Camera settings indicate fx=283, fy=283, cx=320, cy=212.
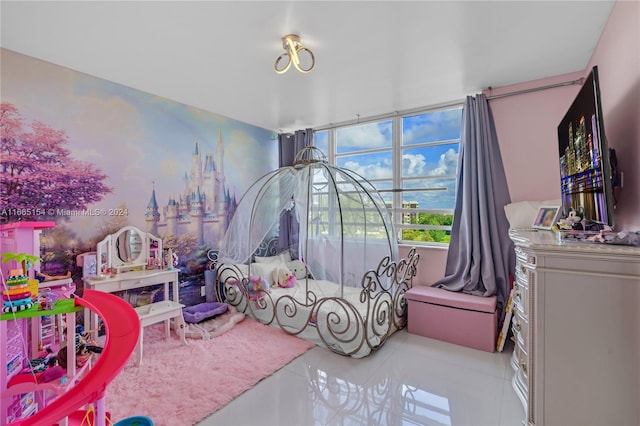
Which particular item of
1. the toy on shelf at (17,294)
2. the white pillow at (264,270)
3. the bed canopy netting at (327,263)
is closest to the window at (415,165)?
the bed canopy netting at (327,263)

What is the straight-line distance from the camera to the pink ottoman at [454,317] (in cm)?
260

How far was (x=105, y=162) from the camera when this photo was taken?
2736 millimetres

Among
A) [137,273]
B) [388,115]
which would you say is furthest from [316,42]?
[137,273]

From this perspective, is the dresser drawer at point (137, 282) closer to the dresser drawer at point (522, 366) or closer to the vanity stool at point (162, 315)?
the vanity stool at point (162, 315)

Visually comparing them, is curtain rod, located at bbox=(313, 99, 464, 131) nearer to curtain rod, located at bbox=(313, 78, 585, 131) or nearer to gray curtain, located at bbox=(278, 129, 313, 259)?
curtain rod, located at bbox=(313, 78, 585, 131)

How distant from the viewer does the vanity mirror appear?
8.84 ft

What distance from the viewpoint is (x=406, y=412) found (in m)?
1.84

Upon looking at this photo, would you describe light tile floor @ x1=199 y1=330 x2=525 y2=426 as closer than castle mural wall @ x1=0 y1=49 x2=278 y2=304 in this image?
Yes

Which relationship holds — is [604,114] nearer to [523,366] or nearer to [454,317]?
[523,366]

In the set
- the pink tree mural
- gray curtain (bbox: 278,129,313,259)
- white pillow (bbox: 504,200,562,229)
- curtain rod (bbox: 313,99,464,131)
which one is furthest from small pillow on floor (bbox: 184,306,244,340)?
white pillow (bbox: 504,200,562,229)

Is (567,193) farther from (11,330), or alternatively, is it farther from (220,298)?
(220,298)

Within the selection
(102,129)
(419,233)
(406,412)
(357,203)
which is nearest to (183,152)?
(102,129)

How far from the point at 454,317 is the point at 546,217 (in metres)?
1.21

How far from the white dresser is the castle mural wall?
133 inches
